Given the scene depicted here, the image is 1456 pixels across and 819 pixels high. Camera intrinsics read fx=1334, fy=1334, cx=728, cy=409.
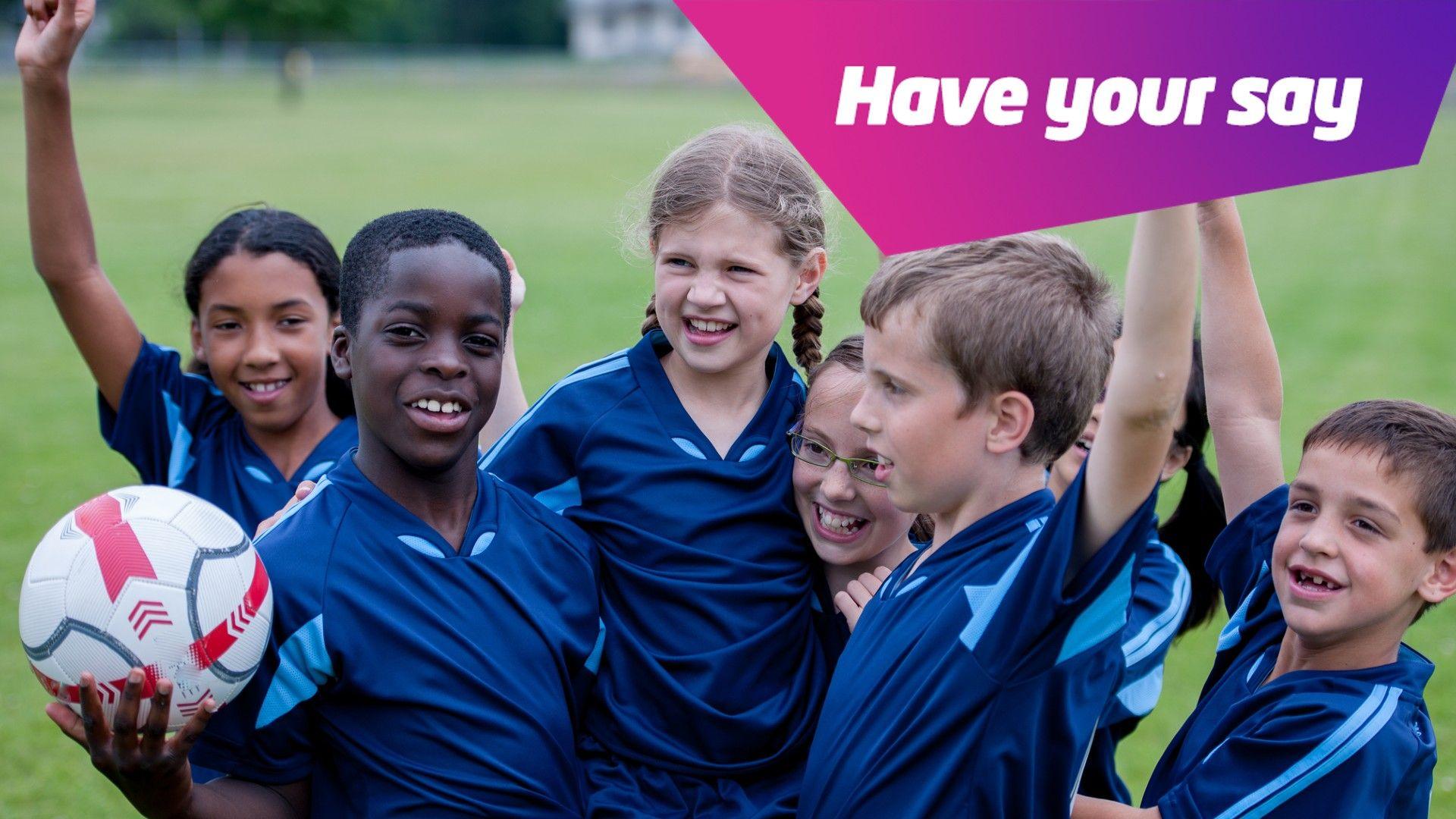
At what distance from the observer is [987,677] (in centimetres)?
217

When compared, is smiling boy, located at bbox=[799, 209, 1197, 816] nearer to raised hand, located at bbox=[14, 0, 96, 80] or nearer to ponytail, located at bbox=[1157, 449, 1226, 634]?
ponytail, located at bbox=[1157, 449, 1226, 634]

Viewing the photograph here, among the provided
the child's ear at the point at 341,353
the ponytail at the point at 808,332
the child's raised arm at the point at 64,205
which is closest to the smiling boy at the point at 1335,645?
the ponytail at the point at 808,332

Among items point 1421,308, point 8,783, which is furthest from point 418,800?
point 1421,308

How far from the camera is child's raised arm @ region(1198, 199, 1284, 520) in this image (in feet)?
9.40

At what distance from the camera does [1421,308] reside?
46.8ft

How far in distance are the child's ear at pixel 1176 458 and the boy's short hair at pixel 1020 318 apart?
43.0 inches

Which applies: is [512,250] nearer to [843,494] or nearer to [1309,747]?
[843,494]

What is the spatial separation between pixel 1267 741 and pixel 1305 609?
26 cm

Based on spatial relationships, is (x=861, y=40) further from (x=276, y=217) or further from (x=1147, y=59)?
(x=276, y=217)

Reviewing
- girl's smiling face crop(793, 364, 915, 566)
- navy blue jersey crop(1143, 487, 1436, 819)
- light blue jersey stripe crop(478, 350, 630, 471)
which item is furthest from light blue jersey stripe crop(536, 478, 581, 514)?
navy blue jersey crop(1143, 487, 1436, 819)

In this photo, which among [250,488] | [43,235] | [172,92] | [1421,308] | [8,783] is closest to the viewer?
[43,235]

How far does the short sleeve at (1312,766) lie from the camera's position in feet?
7.67

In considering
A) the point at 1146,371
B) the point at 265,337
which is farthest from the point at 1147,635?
the point at 265,337

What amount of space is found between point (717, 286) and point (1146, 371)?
1.35m
